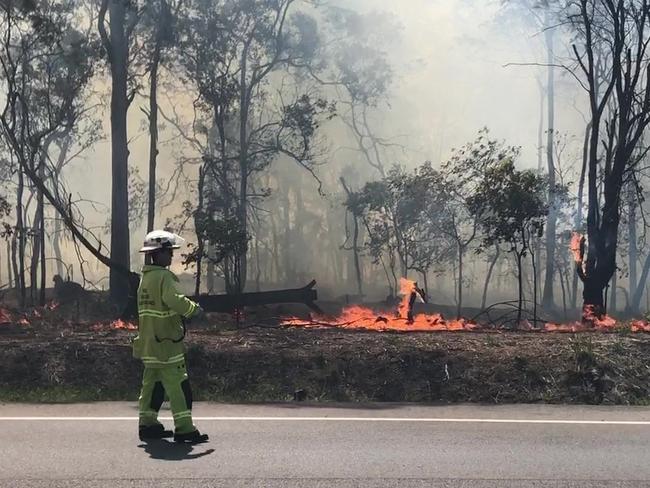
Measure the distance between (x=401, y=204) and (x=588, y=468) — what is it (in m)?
23.9

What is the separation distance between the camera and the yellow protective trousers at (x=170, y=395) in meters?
5.33

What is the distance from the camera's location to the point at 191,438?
17.7 ft

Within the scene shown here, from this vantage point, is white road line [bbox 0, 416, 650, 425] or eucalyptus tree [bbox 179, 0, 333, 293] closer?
white road line [bbox 0, 416, 650, 425]

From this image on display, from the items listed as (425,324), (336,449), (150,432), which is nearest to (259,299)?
(425,324)

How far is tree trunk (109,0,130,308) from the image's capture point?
22.6 metres

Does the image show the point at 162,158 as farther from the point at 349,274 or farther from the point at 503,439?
the point at 503,439

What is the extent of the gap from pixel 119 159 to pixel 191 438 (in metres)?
19.0

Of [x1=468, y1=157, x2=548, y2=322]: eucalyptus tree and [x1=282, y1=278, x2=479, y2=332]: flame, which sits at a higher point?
[x1=468, y1=157, x2=548, y2=322]: eucalyptus tree

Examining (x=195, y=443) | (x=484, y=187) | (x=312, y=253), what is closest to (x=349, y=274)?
(x=312, y=253)

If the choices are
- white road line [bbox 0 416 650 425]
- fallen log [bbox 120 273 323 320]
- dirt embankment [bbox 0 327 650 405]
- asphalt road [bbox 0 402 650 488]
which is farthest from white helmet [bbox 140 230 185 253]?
fallen log [bbox 120 273 323 320]

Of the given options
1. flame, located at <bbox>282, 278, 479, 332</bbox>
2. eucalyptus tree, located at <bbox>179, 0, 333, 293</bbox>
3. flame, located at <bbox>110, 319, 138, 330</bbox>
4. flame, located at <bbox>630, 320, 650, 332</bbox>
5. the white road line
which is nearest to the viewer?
the white road line

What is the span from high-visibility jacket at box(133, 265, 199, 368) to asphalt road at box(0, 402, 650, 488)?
713 mm

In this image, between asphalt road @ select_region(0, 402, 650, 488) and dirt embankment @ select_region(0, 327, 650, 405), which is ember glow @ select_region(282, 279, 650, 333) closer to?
dirt embankment @ select_region(0, 327, 650, 405)

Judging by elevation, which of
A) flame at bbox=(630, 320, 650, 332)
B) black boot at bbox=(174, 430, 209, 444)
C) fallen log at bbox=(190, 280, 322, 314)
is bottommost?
black boot at bbox=(174, 430, 209, 444)
